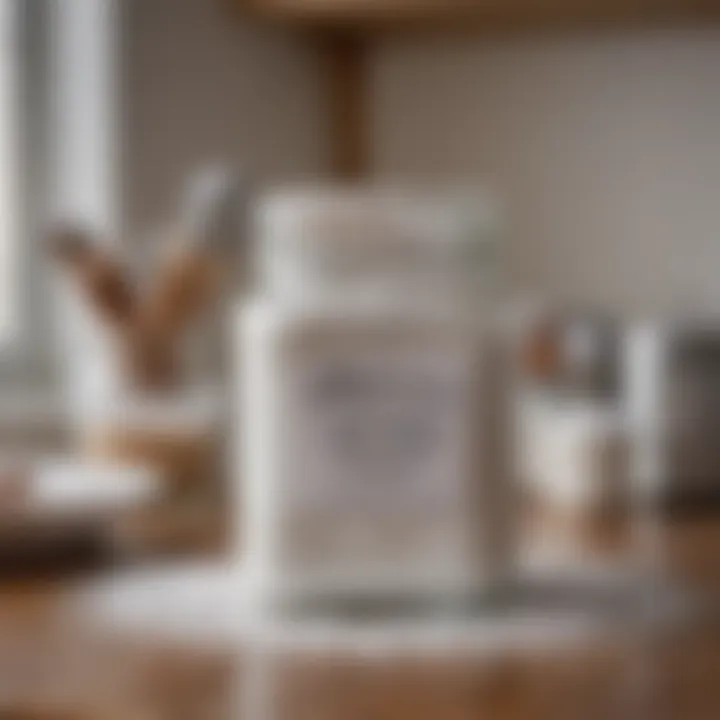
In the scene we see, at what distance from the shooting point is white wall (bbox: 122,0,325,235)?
165cm

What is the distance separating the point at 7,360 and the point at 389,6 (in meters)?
0.45

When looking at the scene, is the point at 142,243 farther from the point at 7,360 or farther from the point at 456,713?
the point at 456,713

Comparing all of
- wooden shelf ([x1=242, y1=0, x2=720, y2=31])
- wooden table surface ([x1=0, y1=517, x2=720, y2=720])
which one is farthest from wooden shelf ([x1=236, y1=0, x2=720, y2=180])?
wooden table surface ([x1=0, y1=517, x2=720, y2=720])

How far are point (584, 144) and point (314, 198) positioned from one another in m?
0.70

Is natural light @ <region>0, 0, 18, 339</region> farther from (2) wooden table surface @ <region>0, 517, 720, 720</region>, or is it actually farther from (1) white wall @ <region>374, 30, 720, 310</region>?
(2) wooden table surface @ <region>0, 517, 720, 720</region>

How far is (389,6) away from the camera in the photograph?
1549 millimetres

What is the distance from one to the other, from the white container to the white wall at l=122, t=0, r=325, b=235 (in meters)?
0.69

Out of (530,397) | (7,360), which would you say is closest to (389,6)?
(530,397)

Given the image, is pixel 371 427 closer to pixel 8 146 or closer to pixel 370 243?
pixel 370 243

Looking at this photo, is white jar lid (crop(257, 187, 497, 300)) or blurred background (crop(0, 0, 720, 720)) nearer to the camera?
white jar lid (crop(257, 187, 497, 300))

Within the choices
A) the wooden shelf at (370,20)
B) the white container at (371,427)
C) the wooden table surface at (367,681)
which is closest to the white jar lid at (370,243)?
the white container at (371,427)

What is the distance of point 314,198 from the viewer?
1.01m

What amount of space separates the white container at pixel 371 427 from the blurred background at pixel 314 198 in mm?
76

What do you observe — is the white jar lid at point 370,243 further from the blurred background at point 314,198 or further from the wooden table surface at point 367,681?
the wooden table surface at point 367,681
